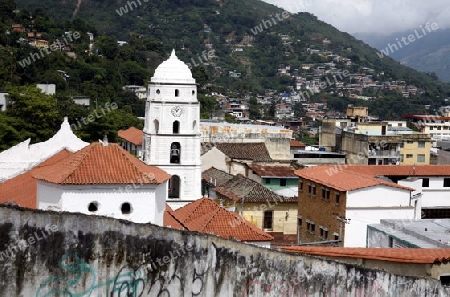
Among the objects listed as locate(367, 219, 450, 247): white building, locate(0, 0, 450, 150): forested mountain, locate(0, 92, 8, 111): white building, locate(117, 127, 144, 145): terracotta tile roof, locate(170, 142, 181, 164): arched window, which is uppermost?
locate(0, 0, 450, 150): forested mountain

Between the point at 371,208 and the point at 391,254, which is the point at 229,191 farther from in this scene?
the point at 391,254

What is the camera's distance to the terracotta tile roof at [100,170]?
20.2 metres

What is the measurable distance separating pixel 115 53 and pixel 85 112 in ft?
128

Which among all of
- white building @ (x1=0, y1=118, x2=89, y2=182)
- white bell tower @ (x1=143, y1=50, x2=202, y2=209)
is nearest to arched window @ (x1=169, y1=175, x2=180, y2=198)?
white bell tower @ (x1=143, y1=50, x2=202, y2=209)

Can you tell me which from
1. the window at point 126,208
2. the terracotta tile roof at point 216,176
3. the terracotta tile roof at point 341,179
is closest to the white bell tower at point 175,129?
the terracotta tile roof at point 341,179

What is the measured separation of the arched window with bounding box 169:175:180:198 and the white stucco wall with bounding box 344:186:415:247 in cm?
830

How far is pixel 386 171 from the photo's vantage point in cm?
3138

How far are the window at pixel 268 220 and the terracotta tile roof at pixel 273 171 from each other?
4.72 meters

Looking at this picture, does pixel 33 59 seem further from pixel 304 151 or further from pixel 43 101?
pixel 304 151

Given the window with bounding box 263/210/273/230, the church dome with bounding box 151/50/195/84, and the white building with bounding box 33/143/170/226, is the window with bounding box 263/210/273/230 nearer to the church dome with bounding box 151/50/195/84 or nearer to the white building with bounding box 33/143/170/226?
the church dome with bounding box 151/50/195/84

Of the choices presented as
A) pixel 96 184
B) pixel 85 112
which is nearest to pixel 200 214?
pixel 96 184

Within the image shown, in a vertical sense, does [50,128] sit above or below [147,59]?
below

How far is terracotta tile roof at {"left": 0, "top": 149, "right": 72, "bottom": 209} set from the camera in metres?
22.3

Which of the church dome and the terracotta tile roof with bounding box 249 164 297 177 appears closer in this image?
the church dome
